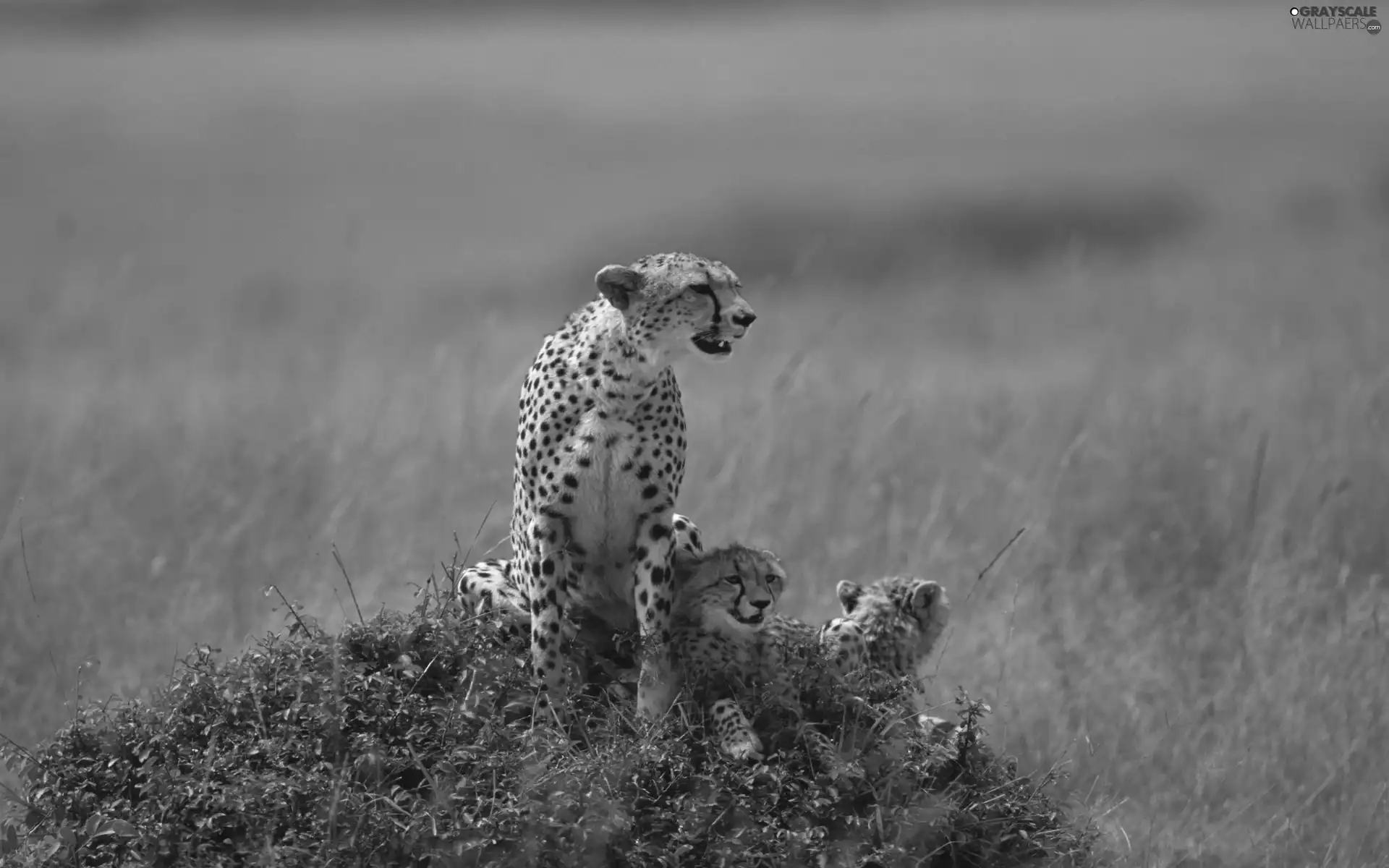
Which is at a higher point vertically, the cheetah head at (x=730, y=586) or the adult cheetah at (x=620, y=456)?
the adult cheetah at (x=620, y=456)

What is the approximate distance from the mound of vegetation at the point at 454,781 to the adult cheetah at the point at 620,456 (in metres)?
0.22

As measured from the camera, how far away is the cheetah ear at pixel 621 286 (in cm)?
480

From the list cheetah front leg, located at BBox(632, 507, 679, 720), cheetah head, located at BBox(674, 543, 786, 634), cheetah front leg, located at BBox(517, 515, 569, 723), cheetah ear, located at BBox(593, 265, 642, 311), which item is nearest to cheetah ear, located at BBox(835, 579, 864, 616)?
cheetah head, located at BBox(674, 543, 786, 634)

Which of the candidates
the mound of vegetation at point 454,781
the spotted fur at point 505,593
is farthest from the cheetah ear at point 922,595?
the spotted fur at point 505,593

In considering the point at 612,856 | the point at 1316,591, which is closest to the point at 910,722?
the point at 612,856

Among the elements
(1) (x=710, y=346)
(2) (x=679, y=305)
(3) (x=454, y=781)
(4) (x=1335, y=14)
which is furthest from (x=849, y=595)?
(4) (x=1335, y=14)

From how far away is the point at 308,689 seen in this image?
15.6ft

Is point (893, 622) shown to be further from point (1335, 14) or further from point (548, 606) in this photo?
point (1335, 14)

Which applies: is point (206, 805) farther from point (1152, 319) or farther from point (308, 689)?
point (1152, 319)

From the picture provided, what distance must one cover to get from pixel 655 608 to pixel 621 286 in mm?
958

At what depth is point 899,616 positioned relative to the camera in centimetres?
557

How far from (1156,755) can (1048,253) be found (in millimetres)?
14560

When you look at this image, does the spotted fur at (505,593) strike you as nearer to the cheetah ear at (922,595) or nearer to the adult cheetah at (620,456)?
the adult cheetah at (620,456)

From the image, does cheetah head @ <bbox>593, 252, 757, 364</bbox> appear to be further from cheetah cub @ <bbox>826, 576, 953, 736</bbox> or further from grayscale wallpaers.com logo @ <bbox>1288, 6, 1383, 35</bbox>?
grayscale wallpaers.com logo @ <bbox>1288, 6, 1383, 35</bbox>
